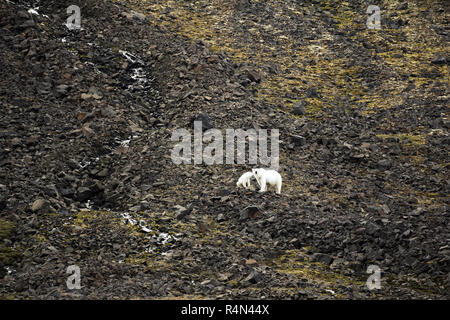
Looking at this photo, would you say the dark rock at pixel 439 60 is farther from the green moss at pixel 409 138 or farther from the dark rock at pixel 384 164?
the dark rock at pixel 384 164

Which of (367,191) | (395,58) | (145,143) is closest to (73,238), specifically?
(145,143)

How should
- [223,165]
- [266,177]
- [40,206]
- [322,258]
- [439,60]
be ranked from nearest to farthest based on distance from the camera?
[322,258], [40,206], [266,177], [223,165], [439,60]

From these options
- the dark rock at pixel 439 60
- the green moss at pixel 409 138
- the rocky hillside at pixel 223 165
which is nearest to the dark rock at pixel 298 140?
the rocky hillside at pixel 223 165

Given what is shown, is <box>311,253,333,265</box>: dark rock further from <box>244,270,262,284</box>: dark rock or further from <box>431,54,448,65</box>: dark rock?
<box>431,54,448,65</box>: dark rock

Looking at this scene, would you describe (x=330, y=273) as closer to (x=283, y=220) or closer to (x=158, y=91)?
(x=283, y=220)

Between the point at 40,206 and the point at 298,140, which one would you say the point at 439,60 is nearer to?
the point at 298,140

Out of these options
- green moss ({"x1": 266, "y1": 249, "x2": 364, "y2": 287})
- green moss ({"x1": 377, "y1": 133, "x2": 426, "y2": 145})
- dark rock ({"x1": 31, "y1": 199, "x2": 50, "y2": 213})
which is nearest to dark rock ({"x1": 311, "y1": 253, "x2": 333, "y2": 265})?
green moss ({"x1": 266, "y1": 249, "x2": 364, "y2": 287})

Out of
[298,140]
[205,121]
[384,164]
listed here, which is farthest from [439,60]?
[205,121]
